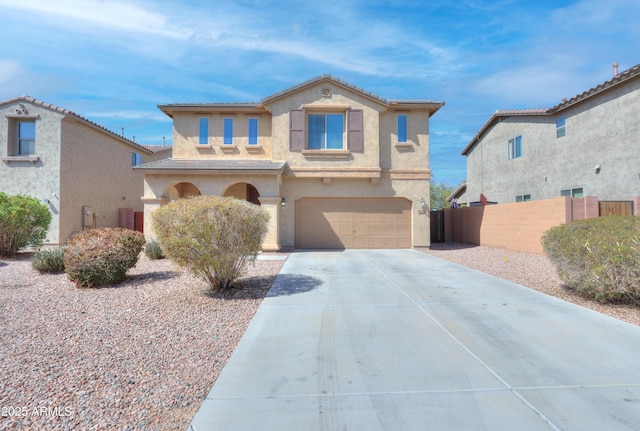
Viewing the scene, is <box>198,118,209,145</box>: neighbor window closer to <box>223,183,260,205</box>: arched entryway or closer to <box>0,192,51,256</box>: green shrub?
<box>223,183,260,205</box>: arched entryway

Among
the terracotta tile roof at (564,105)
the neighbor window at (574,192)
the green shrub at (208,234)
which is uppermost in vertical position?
the terracotta tile roof at (564,105)

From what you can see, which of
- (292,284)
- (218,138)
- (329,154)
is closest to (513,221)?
(329,154)

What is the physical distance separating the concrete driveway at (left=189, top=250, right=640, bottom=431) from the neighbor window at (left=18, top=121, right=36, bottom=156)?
1627 cm

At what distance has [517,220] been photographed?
14.8 metres

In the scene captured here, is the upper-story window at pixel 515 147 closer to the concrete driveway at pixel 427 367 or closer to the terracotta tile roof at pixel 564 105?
the terracotta tile roof at pixel 564 105

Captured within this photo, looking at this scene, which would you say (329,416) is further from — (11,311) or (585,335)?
(11,311)

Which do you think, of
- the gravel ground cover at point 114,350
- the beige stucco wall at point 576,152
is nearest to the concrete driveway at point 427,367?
the gravel ground cover at point 114,350

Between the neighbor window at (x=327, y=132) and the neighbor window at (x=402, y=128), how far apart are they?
2.65m

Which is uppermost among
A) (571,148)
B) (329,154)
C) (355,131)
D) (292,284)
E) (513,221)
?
(355,131)

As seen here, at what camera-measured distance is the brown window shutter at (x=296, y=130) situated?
16250mm

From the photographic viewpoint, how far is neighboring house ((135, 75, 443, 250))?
53.4 ft

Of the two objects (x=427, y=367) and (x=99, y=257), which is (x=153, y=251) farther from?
(x=427, y=367)

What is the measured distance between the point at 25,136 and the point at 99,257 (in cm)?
1307

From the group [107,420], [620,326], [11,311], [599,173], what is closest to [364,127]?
[599,173]
